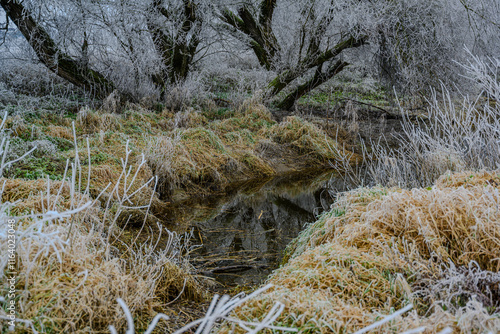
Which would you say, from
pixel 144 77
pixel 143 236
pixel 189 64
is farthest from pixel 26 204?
pixel 189 64

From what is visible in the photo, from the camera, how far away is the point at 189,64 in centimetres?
923

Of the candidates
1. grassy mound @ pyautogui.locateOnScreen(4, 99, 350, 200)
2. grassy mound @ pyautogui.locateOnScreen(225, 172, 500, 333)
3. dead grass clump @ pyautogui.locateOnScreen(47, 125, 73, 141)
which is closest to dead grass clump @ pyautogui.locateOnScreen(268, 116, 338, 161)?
grassy mound @ pyautogui.locateOnScreen(4, 99, 350, 200)

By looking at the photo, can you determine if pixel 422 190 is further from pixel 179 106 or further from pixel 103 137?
pixel 179 106

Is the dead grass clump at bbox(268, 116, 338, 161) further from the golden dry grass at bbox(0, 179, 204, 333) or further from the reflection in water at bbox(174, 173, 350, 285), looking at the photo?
the golden dry grass at bbox(0, 179, 204, 333)

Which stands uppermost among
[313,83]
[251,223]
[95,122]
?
[313,83]

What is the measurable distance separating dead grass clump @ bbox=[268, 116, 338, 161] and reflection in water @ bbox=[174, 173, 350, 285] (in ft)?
3.63

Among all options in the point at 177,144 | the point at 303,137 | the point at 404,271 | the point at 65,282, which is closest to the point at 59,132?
the point at 177,144

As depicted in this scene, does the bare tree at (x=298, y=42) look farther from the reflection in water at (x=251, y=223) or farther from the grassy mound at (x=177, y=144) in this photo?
the reflection in water at (x=251, y=223)

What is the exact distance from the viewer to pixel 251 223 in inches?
194

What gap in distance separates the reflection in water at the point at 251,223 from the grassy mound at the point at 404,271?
84cm

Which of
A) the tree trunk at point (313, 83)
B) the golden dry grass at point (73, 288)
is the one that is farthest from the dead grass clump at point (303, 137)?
the golden dry grass at point (73, 288)

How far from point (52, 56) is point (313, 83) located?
5.98m

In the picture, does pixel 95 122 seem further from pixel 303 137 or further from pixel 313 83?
pixel 313 83

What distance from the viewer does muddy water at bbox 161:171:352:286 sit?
12.0 ft
